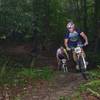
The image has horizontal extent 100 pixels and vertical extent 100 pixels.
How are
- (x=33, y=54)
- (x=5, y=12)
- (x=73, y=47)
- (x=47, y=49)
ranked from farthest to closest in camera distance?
1. (x=47, y=49)
2. (x=33, y=54)
3. (x=5, y=12)
4. (x=73, y=47)

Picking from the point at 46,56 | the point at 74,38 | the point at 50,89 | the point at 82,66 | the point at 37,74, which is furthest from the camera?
the point at 46,56

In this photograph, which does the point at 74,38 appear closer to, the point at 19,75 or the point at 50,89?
the point at 19,75

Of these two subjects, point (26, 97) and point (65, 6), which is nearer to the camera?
point (26, 97)

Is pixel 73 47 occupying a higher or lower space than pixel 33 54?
A: higher

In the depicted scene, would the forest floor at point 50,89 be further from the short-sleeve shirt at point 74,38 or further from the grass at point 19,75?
the short-sleeve shirt at point 74,38

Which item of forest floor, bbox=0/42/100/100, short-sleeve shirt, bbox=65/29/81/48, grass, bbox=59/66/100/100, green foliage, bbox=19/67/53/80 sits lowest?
green foliage, bbox=19/67/53/80

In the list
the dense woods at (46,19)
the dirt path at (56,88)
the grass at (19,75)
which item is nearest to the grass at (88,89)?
the dirt path at (56,88)

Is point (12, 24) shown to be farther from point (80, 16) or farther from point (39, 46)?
point (80, 16)

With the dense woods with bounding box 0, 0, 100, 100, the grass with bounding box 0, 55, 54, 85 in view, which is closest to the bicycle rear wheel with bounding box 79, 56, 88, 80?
the dense woods with bounding box 0, 0, 100, 100

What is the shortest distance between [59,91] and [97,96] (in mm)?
1561

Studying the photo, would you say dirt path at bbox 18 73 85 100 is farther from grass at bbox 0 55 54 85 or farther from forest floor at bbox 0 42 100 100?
grass at bbox 0 55 54 85

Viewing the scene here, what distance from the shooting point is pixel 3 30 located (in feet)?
65.3

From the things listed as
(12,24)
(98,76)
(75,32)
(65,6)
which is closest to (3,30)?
(12,24)

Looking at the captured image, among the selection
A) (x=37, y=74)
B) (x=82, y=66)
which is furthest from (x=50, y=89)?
(x=37, y=74)
